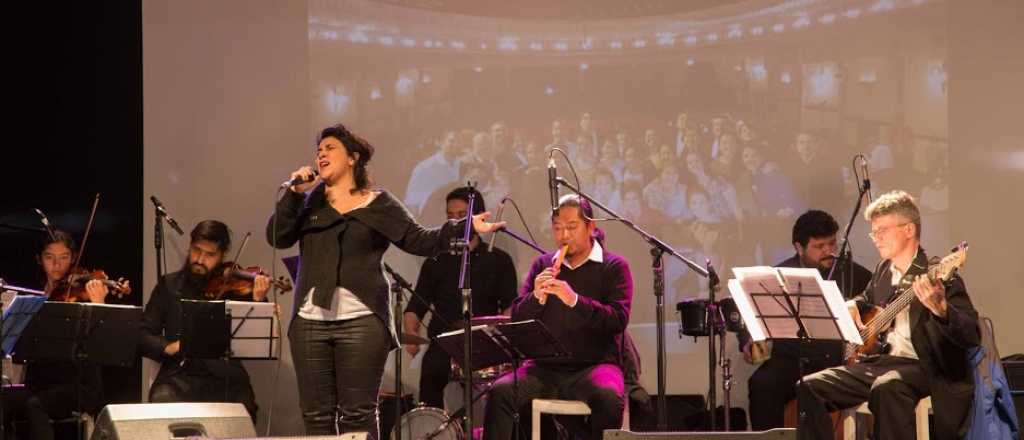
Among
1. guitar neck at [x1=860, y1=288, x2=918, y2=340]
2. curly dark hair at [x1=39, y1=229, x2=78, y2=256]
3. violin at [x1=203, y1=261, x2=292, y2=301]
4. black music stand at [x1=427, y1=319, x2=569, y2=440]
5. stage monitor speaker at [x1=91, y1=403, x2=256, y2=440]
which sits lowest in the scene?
stage monitor speaker at [x1=91, y1=403, x2=256, y2=440]

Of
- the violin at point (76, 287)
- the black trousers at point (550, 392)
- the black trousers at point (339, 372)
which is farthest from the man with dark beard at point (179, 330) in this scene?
the black trousers at point (339, 372)

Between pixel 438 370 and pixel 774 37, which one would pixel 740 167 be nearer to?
pixel 774 37

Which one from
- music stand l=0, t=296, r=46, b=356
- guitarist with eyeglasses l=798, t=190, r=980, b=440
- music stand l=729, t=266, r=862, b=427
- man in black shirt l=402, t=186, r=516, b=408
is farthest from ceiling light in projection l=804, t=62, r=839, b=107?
music stand l=0, t=296, r=46, b=356

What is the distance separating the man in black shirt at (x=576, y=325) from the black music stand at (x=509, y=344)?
0.11m

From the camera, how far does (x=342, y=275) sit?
4.53 m

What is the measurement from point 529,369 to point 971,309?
2.13 meters

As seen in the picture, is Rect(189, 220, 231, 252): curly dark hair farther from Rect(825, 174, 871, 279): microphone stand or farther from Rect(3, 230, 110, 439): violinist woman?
Rect(825, 174, 871, 279): microphone stand

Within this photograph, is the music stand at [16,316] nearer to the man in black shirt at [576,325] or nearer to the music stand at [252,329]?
the music stand at [252,329]

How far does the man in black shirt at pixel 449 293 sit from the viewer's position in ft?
21.8

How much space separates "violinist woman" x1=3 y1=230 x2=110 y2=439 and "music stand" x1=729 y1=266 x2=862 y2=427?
3455 mm

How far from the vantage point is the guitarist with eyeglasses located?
4.61m

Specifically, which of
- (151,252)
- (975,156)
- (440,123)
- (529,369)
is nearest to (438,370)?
(529,369)

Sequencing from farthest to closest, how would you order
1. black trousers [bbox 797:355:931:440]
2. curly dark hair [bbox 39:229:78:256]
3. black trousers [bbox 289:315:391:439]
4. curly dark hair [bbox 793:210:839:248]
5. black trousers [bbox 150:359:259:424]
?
curly dark hair [bbox 793:210:839:248]
curly dark hair [bbox 39:229:78:256]
black trousers [bbox 150:359:259:424]
black trousers [bbox 797:355:931:440]
black trousers [bbox 289:315:391:439]

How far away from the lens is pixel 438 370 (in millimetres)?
6629
